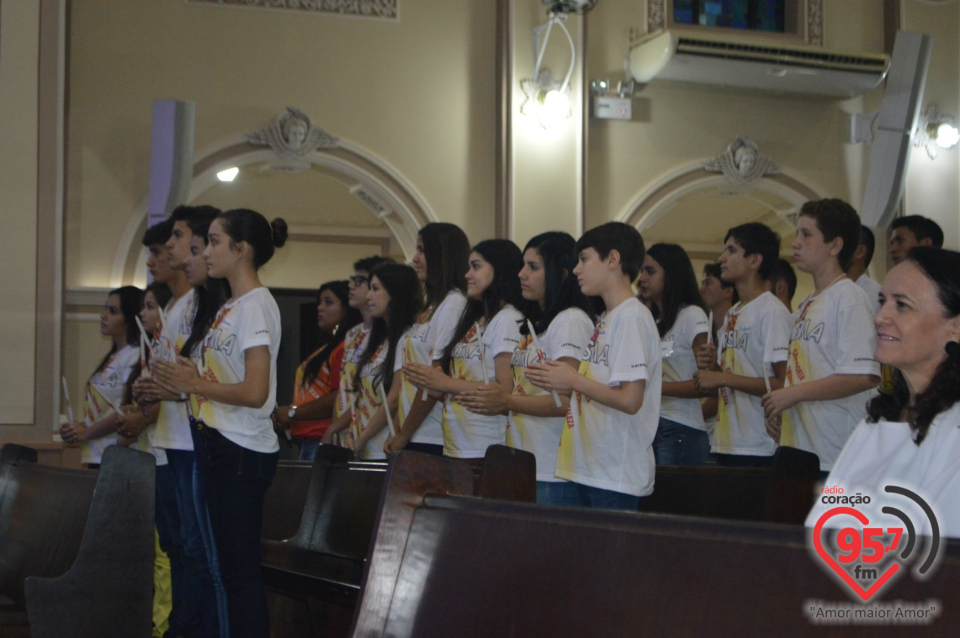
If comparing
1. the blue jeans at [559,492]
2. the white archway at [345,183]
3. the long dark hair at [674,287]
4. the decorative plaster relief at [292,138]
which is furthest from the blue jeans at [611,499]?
the decorative plaster relief at [292,138]

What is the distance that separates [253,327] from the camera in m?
2.75

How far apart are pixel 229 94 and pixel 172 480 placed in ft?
12.6

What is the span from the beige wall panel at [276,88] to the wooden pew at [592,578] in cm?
526

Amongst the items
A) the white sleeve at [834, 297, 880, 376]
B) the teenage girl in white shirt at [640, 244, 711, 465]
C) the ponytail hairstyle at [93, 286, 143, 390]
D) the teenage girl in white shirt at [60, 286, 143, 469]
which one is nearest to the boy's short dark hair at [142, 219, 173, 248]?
the teenage girl in white shirt at [60, 286, 143, 469]

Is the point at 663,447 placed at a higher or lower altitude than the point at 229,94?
lower

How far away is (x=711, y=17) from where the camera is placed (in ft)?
23.8

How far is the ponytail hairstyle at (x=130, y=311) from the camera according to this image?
4.40m

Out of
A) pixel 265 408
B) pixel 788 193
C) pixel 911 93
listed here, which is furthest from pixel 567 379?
pixel 788 193

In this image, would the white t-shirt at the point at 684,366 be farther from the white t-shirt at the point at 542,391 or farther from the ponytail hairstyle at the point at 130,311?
the ponytail hairstyle at the point at 130,311

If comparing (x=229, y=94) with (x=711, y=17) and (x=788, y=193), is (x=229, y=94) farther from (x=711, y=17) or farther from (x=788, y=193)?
(x=788, y=193)

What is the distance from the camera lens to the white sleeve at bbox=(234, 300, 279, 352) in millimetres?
2738

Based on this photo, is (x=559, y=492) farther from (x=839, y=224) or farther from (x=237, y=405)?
(x=839, y=224)

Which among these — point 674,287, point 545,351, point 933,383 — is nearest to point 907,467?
point 933,383

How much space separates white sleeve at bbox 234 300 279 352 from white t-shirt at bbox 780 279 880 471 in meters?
1.57
